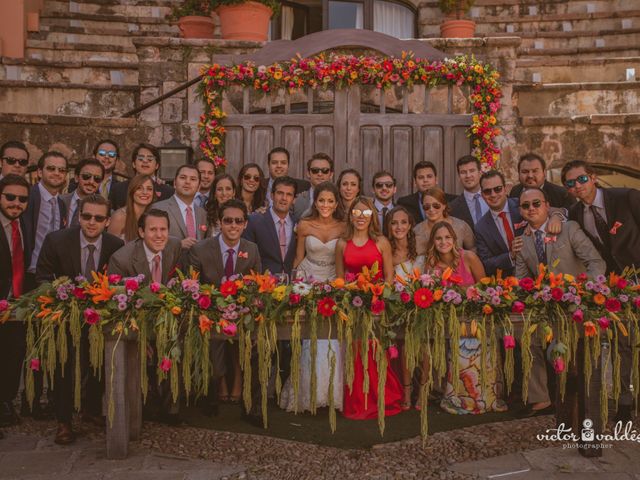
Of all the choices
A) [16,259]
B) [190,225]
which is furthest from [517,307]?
[16,259]

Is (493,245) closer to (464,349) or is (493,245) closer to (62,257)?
(464,349)

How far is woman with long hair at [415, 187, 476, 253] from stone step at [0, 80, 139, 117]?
16.7 feet

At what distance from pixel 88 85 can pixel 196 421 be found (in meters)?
5.95

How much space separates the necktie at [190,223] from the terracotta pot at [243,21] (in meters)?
4.31

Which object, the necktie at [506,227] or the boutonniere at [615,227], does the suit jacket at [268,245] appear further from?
the boutonniere at [615,227]

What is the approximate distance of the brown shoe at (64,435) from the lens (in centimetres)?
442

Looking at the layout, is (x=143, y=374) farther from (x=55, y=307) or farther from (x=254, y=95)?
(x=254, y=95)

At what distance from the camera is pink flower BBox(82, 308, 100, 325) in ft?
12.9

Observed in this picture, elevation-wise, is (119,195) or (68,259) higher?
(119,195)

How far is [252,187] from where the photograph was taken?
6.25m

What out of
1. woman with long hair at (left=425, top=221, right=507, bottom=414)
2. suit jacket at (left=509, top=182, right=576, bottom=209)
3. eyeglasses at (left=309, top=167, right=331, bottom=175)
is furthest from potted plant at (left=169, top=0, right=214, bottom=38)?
woman with long hair at (left=425, top=221, right=507, bottom=414)

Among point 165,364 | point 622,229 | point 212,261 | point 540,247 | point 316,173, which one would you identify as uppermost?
point 316,173

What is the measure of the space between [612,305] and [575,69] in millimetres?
7674

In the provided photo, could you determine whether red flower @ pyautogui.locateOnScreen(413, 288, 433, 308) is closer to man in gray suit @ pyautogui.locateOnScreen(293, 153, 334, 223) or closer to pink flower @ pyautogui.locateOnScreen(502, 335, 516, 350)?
pink flower @ pyautogui.locateOnScreen(502, 335, 516, 350)
